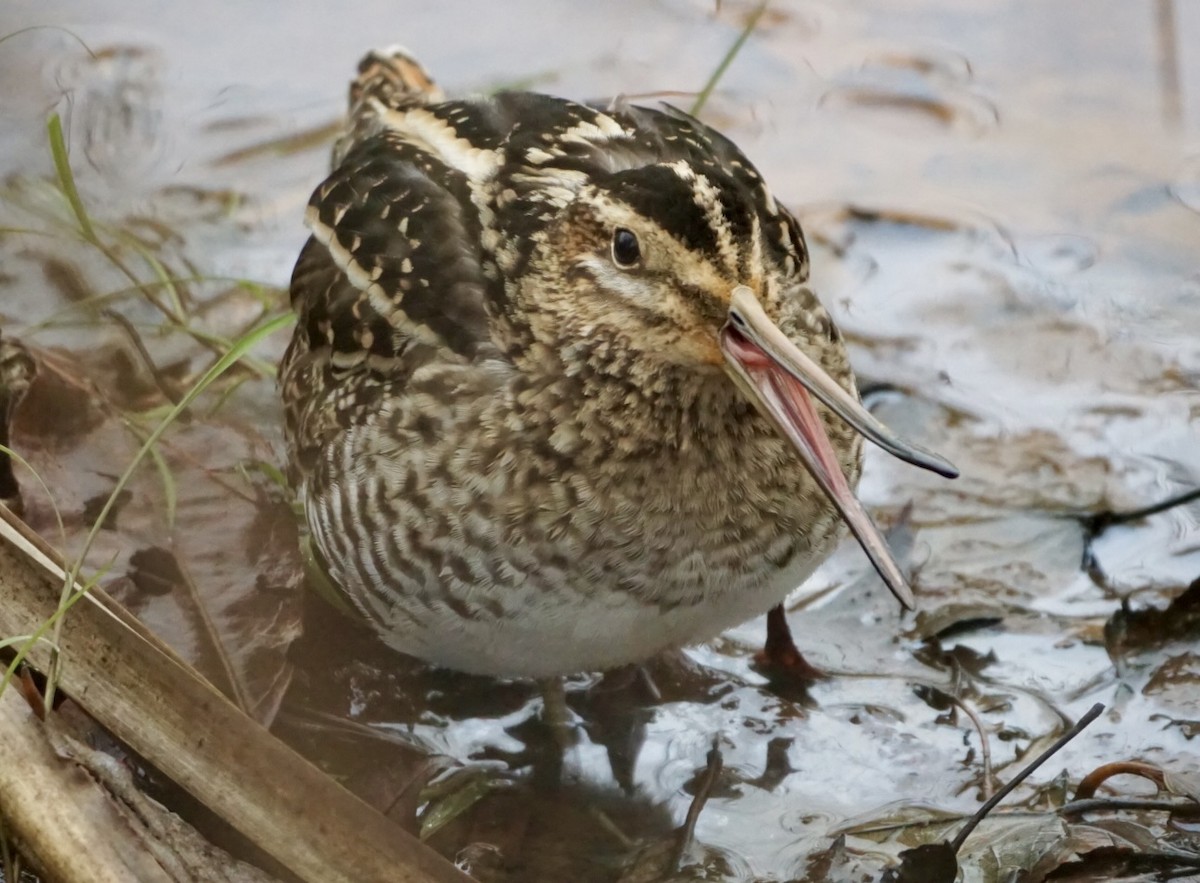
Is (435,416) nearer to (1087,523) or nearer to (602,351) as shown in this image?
(602,351)

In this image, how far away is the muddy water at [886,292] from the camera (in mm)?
3678

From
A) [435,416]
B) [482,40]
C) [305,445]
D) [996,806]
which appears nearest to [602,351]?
[435,416]

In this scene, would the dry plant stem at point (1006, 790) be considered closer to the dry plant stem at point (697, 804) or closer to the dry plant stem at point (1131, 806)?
the dry plant stem at point (1131, 806)

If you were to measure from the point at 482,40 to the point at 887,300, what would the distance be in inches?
74.7

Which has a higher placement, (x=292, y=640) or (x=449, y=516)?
(x=449, y=516)

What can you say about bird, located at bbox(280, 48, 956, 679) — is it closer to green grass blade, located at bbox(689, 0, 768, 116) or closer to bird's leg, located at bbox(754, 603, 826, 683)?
bird's leg, located at bbox(754, 603, 826, 683)

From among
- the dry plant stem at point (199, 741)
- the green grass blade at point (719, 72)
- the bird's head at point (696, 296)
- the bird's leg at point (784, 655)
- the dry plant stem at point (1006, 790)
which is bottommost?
the bird's leg at point (784, 655)

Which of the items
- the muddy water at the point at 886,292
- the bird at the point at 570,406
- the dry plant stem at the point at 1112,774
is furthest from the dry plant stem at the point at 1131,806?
the bird at the point at 570,406

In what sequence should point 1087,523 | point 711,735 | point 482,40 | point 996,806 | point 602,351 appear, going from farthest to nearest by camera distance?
point 482,40 < point 1087,523 < point 711,735 < point 996,806 < point 602,351

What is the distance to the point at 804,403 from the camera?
118 inches

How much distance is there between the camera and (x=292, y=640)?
12.0 feet

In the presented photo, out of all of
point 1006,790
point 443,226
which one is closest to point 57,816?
point 443,226

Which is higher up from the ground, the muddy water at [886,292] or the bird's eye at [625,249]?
the bird's eye at [625,249]

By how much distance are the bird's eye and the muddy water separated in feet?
3.75
